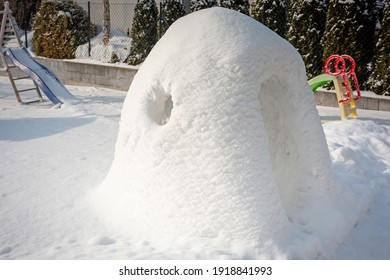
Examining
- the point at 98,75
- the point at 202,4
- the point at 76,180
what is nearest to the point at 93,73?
the point at 98,75

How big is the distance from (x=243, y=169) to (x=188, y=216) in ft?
1.67

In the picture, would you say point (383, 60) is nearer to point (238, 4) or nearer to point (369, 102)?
point (369, 102)

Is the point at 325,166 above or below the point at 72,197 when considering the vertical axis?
above

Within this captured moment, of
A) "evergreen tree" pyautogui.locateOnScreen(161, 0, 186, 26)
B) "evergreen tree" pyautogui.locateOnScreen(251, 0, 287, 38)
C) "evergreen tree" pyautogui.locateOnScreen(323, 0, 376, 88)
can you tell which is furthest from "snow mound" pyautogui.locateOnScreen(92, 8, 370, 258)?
"evergreen tree" pyautogui.locateOnScreen(161, 0, 186, 26)

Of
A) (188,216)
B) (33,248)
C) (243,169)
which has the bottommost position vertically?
(33,248)

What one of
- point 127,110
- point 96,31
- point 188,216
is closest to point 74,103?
point 127,110

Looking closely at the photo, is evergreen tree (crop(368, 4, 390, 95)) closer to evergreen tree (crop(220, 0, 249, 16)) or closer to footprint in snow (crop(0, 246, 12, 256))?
evergreen tree (crop(220, 0, 249, 16))

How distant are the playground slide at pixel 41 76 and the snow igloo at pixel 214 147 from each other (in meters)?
5.81

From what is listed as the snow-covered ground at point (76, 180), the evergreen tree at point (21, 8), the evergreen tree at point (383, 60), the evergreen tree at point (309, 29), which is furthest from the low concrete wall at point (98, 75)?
the evergreen tree at point (21, 8)

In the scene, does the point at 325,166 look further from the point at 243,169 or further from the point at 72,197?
the point at 72,197

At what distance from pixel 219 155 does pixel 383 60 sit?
767 centimetres

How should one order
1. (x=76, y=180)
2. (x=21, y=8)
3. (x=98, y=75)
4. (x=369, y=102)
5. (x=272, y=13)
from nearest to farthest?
1. (x=76, y=180)
2. (x=369, y=102)
3. (x=272, y=13)
4. (x=98, y=75)
5. (x=21, y=8)

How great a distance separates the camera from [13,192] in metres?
3.89

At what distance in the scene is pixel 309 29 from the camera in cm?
1017
